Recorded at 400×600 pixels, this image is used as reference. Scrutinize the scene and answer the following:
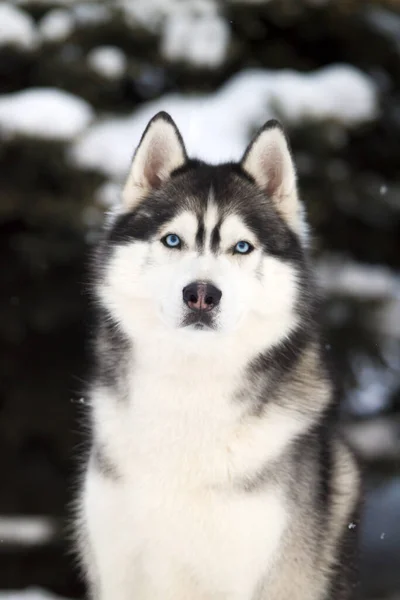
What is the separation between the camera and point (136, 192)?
318 centimetres

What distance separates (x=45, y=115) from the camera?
493 cm

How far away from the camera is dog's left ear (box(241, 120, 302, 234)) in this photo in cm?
308

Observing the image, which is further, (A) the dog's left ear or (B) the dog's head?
(A) the dog's left ear

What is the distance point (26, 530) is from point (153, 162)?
10.6ft

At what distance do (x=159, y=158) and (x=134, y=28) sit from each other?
7.49 ft

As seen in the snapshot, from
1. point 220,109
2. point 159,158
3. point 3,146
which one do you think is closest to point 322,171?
point 220,109

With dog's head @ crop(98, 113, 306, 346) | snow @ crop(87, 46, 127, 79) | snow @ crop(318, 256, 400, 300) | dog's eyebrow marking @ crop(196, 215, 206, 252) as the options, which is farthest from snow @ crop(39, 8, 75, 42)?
dog's eyebrow marking @ crop(196, 215, 206, 252)

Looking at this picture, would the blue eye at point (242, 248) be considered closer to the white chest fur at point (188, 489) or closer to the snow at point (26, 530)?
the white chest fur at point (188, 489)

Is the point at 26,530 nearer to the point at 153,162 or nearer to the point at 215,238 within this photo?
the point at 153,162

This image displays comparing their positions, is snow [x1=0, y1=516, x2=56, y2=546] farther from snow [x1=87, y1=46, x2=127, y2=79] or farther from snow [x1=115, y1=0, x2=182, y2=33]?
snow [x1=115, y1=0, x2=182, y2=33]

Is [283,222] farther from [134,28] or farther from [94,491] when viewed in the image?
[134,28]

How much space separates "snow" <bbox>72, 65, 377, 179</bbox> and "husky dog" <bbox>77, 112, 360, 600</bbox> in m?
1.87

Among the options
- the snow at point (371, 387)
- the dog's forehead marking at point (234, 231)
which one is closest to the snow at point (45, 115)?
the snow at point (371, 387)

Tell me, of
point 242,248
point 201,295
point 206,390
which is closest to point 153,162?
point 242,248
